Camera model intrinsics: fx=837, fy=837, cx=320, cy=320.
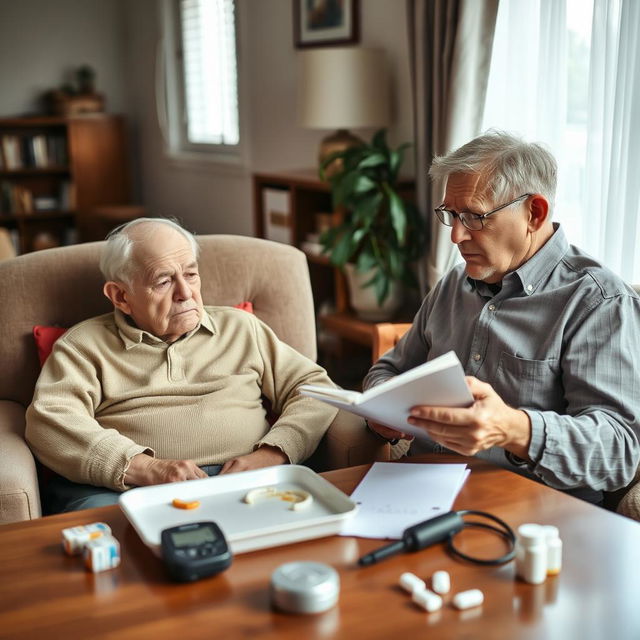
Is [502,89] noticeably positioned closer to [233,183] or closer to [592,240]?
[592,240]

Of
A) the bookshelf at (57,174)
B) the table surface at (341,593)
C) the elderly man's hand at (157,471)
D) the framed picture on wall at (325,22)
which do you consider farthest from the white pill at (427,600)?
the bookshelf at (57,174)

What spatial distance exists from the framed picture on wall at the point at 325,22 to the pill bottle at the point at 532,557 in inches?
120

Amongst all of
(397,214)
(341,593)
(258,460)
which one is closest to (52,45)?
(397,214)

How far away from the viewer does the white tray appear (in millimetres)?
1153

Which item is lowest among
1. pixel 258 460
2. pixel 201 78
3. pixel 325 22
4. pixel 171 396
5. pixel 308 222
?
pixel 258 460

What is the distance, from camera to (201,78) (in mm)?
5320

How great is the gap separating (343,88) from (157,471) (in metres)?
2.03

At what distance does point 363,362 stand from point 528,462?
241 centimetres

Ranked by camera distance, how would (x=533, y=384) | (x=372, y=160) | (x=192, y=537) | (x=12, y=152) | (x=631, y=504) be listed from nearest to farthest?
(x=192, y=537)
(x=631, y=504)
(x=533, y=384)
(x=372, y=160)
(x=12, y=152)

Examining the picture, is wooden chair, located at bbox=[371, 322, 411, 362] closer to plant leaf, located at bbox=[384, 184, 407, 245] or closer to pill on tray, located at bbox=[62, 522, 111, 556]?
plant leaf, located at bbox=[384, 184, 407, 245]

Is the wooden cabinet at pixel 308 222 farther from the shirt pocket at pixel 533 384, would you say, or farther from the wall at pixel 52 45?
the wall at pixel 52 45

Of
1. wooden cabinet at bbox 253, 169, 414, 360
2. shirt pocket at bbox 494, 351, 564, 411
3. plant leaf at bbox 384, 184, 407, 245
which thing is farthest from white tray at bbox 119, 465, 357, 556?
wooden cabinet at bbox 253, 169, 414, 360

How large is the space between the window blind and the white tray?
3.81 meters

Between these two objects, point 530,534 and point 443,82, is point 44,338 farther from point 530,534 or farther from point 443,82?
point 443,82
